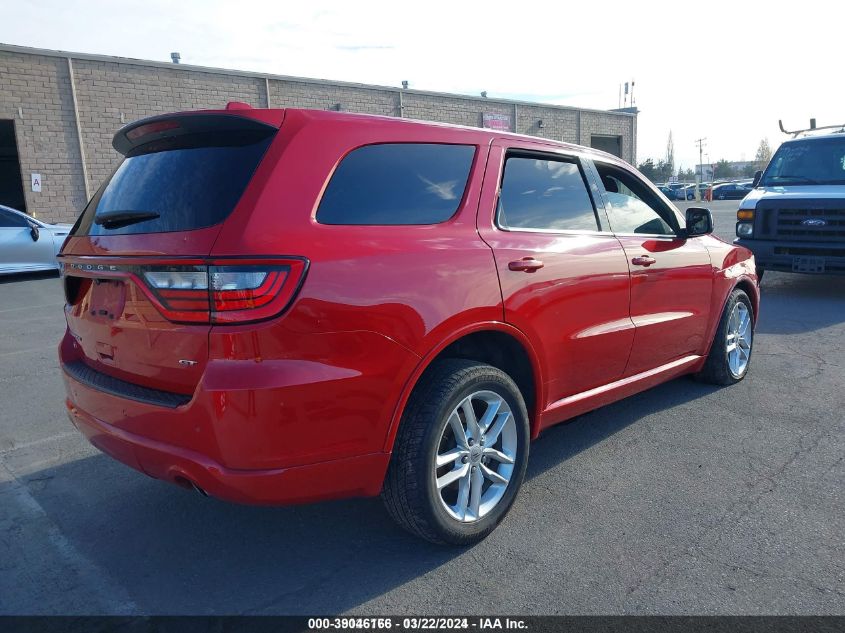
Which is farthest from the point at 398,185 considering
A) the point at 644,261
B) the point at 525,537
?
the point at 644,261

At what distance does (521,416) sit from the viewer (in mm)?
3166

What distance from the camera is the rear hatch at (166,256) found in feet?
7.81

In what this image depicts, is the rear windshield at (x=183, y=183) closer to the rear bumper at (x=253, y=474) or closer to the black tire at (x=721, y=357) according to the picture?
the rear bumper at (x=253, y=474)

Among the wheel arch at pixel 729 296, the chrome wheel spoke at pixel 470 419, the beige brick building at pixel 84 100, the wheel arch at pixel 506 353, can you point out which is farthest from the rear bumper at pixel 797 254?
the beige brick building at pixel 84 100

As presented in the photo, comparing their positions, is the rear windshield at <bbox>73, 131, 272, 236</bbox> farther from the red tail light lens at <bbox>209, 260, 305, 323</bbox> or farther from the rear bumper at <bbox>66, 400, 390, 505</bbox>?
the rear bumper at <bbox>66, 400, 390, 505</bbox>

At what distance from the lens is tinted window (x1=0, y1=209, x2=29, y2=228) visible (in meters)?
12.4

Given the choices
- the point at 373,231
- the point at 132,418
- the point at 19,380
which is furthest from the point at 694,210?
the point at 19,380

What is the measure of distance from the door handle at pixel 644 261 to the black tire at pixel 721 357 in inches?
48.6

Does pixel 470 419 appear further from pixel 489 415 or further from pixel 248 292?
pixel 248 292

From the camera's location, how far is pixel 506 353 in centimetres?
336

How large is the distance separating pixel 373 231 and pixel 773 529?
2.27 metres

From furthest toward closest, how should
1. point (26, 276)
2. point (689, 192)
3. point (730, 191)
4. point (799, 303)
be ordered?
point (689, 192) < point (730, 191) < point (26, 276) < point (799, 303)

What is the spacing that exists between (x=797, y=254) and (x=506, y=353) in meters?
7.59

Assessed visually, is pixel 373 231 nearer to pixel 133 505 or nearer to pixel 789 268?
pixel 133 505
